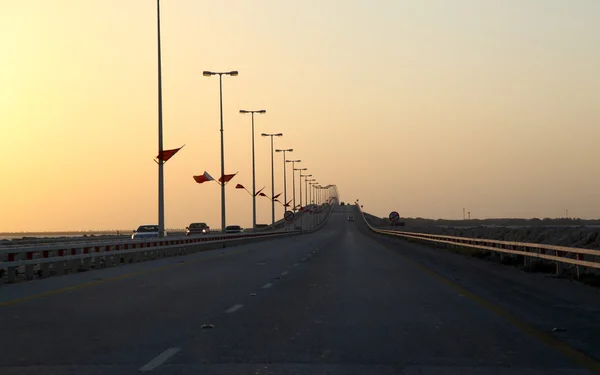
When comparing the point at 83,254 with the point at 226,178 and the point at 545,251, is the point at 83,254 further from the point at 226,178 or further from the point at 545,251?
the point at 226,178

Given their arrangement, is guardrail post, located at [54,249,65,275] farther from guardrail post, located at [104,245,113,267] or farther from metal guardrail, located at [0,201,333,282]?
guardrail post, located at [104,245,113,267]

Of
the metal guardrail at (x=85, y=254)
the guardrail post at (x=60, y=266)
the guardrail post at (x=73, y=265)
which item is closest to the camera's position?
the metal guardrail at (x=85, y=254)

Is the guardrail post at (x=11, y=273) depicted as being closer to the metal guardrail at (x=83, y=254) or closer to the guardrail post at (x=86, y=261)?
the metal guardrail at (x=83, y=254)

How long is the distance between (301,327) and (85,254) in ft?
60.4

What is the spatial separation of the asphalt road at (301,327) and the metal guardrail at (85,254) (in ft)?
4.29

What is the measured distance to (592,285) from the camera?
834 inches

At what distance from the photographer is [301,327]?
514 inches

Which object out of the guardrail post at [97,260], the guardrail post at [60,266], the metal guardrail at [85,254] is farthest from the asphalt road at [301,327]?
the guardrail post at [97,260]

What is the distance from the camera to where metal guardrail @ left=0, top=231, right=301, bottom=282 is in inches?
970

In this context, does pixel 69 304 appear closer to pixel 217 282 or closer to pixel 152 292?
pixel 152 292

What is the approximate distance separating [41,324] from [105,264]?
19571mm

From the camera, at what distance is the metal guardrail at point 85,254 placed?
970 inches

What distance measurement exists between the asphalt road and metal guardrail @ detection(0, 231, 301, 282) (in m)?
1.31

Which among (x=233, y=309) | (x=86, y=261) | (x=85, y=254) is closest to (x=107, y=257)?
(x=86, y=261)
